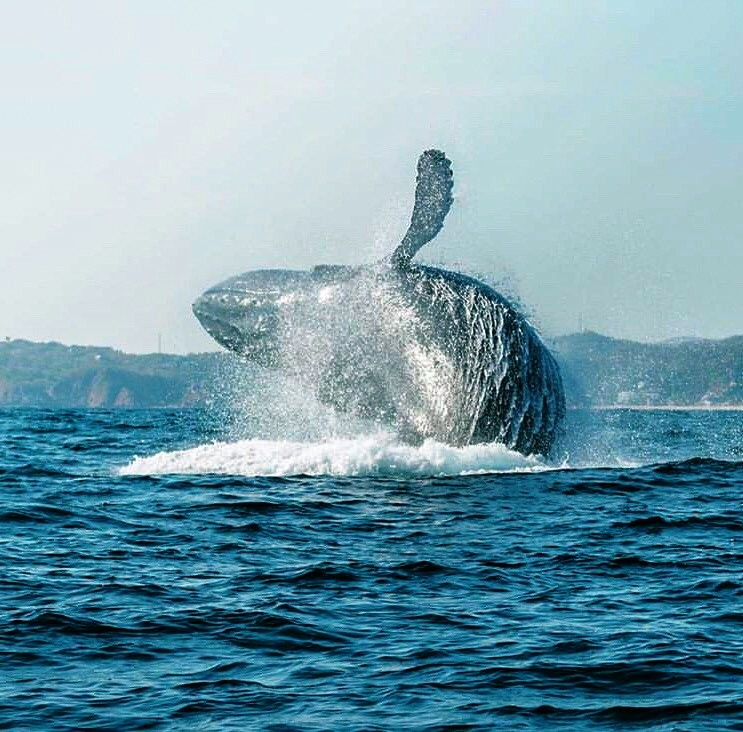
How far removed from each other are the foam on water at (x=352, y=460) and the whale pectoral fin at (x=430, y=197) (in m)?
2.64

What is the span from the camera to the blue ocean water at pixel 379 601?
6547mm

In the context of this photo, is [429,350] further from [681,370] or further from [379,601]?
[681,370]

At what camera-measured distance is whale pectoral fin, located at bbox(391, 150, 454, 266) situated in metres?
15.6

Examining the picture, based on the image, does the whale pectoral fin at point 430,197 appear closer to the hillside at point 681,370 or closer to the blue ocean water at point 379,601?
the blue ocean water at point 379,601

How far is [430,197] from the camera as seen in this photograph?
15.7 m

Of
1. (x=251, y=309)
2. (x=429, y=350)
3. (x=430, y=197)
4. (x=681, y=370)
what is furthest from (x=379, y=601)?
(x=681, y=370)

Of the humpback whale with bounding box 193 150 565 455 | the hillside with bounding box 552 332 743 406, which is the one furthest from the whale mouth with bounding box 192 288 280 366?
the hillside with bounding box 552 332 743 406

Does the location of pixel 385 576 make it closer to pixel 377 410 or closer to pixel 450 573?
pixel 450 573

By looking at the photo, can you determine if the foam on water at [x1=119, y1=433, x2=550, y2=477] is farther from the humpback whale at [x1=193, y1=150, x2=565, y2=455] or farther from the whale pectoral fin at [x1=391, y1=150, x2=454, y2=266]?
the whale pectoral fin at [x1=391, y1=150, x2=454, y2=266]

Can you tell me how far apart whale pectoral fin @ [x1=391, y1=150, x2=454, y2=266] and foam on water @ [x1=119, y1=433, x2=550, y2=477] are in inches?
104

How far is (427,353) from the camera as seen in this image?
1583 cm

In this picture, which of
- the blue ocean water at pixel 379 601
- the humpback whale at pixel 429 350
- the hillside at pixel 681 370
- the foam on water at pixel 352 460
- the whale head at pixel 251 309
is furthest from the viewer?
the hillside at pixel 681 370

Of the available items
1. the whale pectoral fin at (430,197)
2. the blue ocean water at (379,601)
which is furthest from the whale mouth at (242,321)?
the blue ocean water at (379,601)

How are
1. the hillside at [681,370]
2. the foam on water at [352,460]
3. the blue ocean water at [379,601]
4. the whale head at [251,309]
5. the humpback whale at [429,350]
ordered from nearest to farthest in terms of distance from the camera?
the blue ocean water at [379,601] → the foam on water at [352,460] → the humpback whale at [429,350] → the whale head at [251,309] → the hillside at [681,370]
